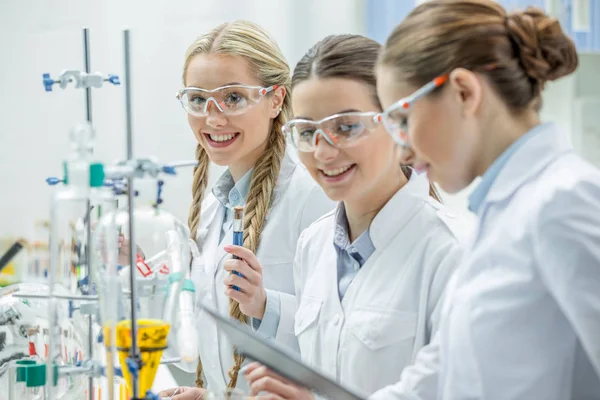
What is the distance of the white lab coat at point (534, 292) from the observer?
109 cm

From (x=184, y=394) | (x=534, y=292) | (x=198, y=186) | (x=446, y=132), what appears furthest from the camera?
(x=198, y=186)

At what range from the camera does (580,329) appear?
3.53 feet

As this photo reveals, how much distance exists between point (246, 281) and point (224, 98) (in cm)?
50

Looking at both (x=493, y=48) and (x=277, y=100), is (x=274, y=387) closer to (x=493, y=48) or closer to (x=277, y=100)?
(x=493, y=48)

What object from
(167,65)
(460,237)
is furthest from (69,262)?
(167,65)

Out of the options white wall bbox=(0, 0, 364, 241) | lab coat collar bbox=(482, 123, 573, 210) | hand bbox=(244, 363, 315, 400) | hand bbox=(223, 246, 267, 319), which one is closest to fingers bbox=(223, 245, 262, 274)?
hand bbox=(223, 246, 267, 319)

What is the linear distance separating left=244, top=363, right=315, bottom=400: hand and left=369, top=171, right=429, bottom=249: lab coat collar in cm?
39

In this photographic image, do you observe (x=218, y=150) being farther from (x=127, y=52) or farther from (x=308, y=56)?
(x=127, y=52)

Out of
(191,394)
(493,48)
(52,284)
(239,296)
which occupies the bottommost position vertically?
(191,394)

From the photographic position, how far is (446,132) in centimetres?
124

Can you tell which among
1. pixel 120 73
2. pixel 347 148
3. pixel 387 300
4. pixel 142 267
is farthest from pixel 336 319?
pixel 120 73

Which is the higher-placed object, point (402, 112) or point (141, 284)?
point (402, 112)

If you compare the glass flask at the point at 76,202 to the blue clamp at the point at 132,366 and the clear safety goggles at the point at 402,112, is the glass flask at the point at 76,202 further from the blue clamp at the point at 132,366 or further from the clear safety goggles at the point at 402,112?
the clear safety goggles at the point at 402,112

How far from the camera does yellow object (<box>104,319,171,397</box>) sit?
1.21 m
